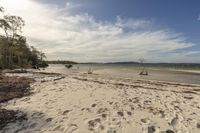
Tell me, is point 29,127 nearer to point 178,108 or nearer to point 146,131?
point 146,131

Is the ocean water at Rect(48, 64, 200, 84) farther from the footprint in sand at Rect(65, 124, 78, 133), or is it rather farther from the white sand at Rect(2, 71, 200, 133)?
the footprint in sand at Rect(65, 124, 78, 133)

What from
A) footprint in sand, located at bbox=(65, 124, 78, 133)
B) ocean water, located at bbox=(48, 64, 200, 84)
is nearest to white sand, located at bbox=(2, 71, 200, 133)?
footprint in sand, located at bbox=(65, 124, 78, 133)

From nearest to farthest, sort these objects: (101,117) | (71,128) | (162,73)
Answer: (71,128) < (101,117) < (162,73)

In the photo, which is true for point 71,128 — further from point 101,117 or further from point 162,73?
point 162,73

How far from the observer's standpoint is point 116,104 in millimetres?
6965

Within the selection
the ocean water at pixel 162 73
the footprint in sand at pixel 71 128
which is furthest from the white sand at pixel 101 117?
Answer: the ocean water at pixel 162 73

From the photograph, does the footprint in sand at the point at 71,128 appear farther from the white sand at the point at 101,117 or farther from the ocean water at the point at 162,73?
the ocean water at the point at 162,73

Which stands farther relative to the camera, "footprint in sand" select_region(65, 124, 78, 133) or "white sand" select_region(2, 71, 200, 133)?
"white sand" select_region(2, 71, 200, 133)

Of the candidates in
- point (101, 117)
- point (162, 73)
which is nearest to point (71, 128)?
point (101, 117)

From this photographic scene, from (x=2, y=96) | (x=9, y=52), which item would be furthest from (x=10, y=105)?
(x=9, y=52)

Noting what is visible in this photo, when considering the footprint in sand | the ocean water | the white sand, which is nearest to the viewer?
the footprint in sand

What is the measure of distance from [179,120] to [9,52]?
3552 cm

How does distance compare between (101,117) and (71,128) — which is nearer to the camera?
(71,128)

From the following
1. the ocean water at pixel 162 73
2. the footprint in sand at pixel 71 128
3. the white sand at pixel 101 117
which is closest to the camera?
the footprint in sand at pixel 71 128
